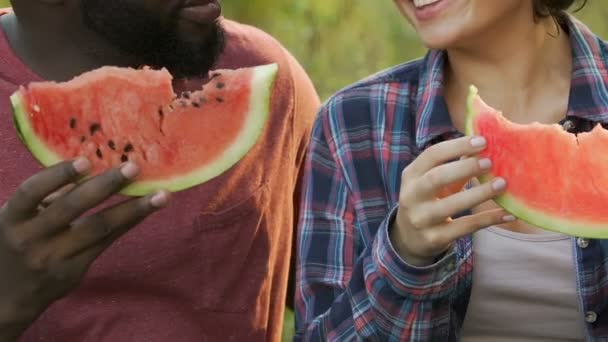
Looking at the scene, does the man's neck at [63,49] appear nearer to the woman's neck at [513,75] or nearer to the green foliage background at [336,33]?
the woman's neck at [513,75]

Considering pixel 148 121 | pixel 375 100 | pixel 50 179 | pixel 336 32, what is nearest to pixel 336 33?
pixel 336 32

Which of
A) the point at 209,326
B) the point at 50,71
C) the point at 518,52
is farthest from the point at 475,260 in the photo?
the point at 50,71

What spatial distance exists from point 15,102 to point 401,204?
0.67m

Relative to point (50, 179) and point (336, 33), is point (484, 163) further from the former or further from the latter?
point (336, 33)

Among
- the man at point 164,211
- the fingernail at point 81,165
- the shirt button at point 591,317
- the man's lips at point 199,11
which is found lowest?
the shirt button at point 591,317

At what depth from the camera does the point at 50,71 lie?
7.58ft

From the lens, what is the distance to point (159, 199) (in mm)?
1747

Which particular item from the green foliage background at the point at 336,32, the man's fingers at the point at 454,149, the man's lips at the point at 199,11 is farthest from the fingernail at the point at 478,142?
the green foliage background at the point at 336,32

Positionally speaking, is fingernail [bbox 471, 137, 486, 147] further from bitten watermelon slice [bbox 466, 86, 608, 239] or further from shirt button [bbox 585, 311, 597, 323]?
shirt button [bbox 585, 311, 597, 323]

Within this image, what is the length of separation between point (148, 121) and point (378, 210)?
55 centimetres

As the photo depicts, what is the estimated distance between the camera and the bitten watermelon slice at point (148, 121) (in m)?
1.89

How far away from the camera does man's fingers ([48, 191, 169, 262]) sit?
1766 mm

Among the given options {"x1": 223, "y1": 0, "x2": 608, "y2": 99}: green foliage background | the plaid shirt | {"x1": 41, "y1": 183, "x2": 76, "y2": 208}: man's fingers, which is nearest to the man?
the plaid shirt

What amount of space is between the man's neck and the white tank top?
0.86 m
